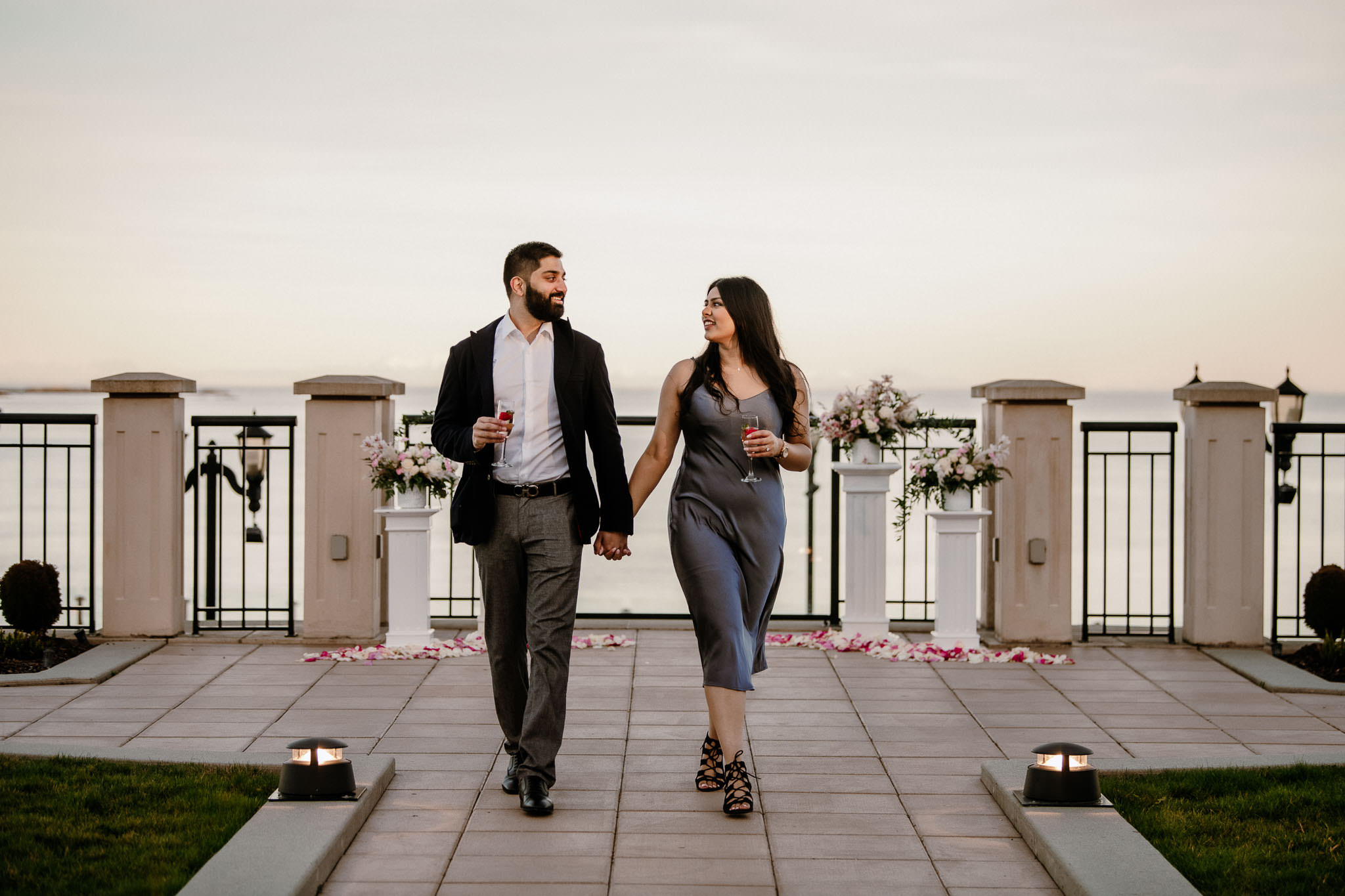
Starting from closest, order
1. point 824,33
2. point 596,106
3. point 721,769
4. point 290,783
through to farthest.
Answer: point 290,783, point 721,769, point 824,33, point 596,106

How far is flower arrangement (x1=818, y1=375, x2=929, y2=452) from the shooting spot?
7848mm

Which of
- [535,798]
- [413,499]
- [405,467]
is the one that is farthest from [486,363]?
[413,499]

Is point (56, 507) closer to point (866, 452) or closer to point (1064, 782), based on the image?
point (866, 452)

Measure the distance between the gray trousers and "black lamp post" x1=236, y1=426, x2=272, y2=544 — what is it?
14.0 ft

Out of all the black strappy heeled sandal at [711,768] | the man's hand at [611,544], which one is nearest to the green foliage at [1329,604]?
the black strappy heeled sandal at [711,768]

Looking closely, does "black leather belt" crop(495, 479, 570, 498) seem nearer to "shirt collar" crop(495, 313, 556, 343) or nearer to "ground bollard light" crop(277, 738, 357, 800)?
"shirt collar" crop(495, 313, 556, 343)

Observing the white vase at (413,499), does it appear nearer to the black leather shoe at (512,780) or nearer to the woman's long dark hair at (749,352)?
the black leather shoe at (512,780)

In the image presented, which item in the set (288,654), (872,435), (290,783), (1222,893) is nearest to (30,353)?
(288,654)

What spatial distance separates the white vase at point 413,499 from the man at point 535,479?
10.4 ft

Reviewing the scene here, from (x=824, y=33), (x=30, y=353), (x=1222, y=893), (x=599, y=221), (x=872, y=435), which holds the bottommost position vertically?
(x=1222, y=893)

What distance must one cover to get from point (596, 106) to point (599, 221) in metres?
2.79

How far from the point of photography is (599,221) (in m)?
18.8

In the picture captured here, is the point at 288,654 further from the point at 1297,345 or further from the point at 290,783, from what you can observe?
the point at 1297,345

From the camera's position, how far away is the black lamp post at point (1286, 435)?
25.9 feet
